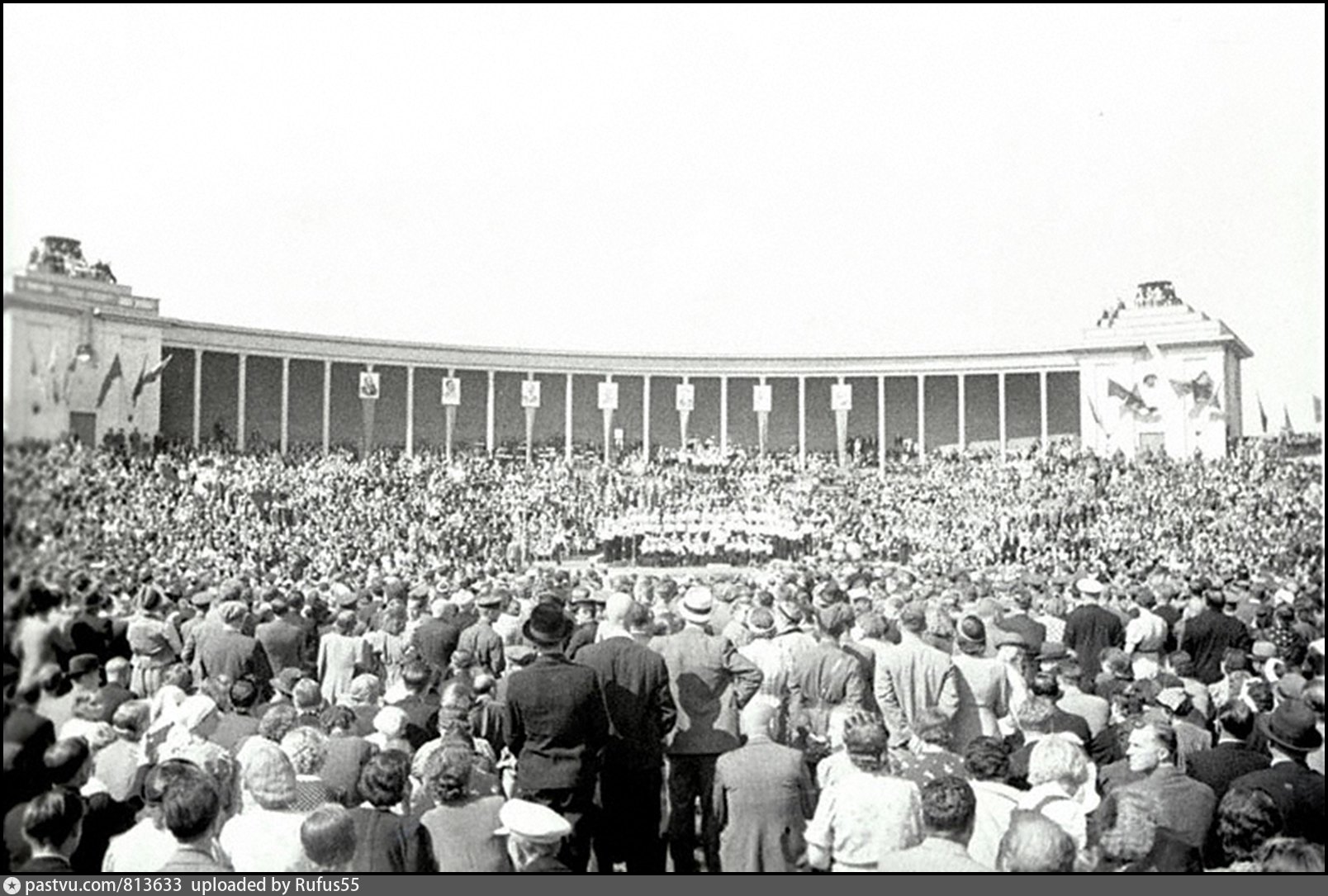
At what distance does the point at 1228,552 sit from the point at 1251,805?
12912 mm

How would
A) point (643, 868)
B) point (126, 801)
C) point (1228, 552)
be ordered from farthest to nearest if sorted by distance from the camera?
1. point (1228, 552)
2. point (643, 868)
3. point (126, 801)

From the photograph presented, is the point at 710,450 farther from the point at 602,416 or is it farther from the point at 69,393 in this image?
the point at 69,393

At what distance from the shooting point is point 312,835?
4.36 meters

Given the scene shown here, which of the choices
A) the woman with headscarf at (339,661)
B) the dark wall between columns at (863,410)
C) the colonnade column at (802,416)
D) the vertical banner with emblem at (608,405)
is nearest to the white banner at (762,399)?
the colonnade column at (802,416)

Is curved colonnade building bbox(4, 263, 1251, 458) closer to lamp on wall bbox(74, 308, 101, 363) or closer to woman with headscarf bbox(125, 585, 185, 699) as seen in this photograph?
woman with headscarf bbox(125, 585, 185, 699)

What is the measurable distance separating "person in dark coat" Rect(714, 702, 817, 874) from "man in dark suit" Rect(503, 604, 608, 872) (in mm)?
819

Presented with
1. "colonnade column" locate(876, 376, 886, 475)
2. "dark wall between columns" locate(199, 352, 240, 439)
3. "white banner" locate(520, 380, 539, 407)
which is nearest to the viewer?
"dark wall between columns" locate(199, 352, 240, 439)

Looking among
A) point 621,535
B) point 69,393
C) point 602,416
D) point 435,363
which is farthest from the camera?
point 602,416

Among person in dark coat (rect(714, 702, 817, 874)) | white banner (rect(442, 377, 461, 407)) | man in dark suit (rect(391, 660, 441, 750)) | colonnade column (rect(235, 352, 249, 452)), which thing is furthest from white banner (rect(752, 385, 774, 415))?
person in dark coat (rect(714, 702, 817, 874))

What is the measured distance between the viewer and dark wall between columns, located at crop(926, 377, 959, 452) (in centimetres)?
4088

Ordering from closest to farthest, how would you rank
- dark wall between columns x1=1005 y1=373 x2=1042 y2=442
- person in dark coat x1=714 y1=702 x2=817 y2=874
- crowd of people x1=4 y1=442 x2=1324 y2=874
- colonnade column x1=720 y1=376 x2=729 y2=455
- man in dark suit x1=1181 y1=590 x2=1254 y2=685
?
crowd of people x1=4 y1=442 x2=1324 y2=874 < person in dark coat x1=714 y1=702 x2=817 y2=874 < man in dark suit x1=1181 y1=590 x2=1254 y2=685 < dark wall between columns x1=1005 y1=373 x2=1042 y2=442 < colonnade column x1=720 y1=376 x2=729 y2=455

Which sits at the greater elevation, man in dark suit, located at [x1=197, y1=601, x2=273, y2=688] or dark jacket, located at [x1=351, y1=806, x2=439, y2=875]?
man in dark suit, located at [x1=197, y1=601, x2=273, y2=688]

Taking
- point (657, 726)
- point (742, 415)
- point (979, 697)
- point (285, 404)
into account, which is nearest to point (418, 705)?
point (657, 726)

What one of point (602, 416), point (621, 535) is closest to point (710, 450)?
point (602, 416)
